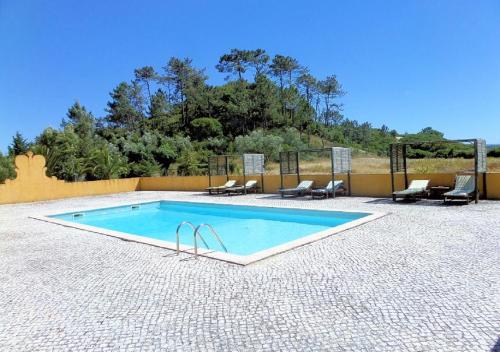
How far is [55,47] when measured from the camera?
27.2 meters

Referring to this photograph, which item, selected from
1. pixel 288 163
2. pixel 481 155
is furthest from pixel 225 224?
pixel 481 155

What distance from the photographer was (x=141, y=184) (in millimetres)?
22484

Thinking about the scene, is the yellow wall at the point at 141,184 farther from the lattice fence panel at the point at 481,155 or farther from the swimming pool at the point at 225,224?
the swimming pool at the point at 225,224

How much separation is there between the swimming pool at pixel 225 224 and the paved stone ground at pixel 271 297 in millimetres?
864

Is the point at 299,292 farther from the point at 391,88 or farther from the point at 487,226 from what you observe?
the point at 391,88

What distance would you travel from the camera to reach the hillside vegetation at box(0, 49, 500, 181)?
3334 cm

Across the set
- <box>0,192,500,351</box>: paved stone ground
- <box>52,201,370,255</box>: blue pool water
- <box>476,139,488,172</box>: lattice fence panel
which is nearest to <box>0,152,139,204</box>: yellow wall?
<box>52,201,370,255</box>: blue pool water

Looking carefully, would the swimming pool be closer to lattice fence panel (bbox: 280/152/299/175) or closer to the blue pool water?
Answer: the blue pool water

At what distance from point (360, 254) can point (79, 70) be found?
3668cm

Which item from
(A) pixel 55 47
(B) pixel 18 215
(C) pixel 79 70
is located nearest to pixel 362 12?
(B) pixel 18 215

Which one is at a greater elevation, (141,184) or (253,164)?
(253,164)

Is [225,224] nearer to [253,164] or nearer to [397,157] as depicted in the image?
[253,164]

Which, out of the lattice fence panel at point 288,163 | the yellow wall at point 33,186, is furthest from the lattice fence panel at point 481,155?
the yellow wall at point 33,186

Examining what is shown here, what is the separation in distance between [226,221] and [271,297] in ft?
25.6
